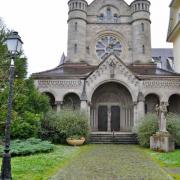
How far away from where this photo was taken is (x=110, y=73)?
84.0 ft

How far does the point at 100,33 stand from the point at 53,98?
10409mm

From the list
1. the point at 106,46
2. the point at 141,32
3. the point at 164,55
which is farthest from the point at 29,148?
the point at 164,55

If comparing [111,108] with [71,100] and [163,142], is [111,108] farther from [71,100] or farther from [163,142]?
[163,142]

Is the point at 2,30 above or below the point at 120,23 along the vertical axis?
below

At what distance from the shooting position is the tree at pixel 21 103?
16.3 m

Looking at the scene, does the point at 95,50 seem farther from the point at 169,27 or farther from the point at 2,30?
the point at 2,30

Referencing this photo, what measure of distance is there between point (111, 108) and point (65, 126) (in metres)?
9.55

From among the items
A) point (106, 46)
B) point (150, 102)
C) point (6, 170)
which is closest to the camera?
point (6, 170)

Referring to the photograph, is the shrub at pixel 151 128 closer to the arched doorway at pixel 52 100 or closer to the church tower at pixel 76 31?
the arched doorway at pixel 52 100

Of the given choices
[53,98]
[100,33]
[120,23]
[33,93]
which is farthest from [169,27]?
[33,93]

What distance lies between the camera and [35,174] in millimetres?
8516

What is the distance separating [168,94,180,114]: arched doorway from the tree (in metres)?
13.4

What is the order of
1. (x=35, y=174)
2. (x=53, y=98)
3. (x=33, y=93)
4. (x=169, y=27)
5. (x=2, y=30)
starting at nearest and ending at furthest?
(x=35, y=174)
(x=33, y=93)
(x=2, y=30)
(x=53, y=98)
(x=169, y=27)

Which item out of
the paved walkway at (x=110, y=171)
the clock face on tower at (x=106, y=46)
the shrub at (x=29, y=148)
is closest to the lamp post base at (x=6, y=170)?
the paved walkway at (x=110, y=171)
